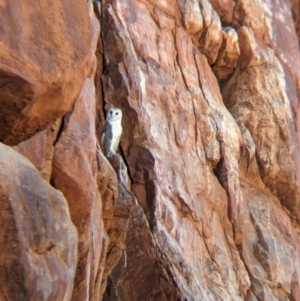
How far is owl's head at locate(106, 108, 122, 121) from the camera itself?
28.7ft

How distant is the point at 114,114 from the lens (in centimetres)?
878

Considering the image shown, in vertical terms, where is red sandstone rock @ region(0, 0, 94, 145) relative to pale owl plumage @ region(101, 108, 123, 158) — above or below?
above

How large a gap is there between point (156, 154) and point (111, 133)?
787 millimetres

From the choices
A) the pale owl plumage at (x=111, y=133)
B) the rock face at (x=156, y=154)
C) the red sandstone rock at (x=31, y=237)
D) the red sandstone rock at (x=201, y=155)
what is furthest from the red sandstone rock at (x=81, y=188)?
the pale owl plumage at (x=111, y=133)

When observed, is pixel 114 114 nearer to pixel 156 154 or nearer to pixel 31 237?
pixel 156 154

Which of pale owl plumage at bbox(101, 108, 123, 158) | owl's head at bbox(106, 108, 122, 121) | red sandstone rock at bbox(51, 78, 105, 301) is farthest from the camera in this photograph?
owl's head at bbox(106, 108, 122, 121)

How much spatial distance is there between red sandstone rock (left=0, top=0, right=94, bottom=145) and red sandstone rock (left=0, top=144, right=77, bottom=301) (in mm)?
272

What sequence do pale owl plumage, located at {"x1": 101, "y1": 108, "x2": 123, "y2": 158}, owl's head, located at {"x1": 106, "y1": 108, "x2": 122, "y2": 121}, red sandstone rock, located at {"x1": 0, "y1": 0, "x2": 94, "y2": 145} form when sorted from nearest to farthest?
red sandstone rock, located at {"x1": 0, "y1": 0, "x2": 94, "y2": 145} < pale owl plumage, located at {"x1": 101, "y1": 108, "x2": 123, "y2": 158} < owl's head, located at {"x1": 106, "y1": 108, "x2": 122, "y2": 121}

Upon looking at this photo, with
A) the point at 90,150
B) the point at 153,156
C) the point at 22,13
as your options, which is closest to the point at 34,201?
the point at 22,13

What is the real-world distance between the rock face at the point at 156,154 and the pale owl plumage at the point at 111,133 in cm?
24

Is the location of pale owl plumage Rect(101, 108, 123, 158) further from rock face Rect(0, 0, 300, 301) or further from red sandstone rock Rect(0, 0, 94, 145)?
red sandstone rock Rect(0, 0, 94, 145)

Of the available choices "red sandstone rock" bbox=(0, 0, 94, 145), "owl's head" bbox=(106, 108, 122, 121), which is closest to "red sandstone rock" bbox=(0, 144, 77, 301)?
"red sandstone rock" bbox=(0, 0, 94, 145)

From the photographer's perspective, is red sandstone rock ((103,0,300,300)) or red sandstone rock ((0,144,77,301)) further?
red sandstone rock ((103,0,300,300))

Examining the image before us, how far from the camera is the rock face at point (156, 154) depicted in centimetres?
395
